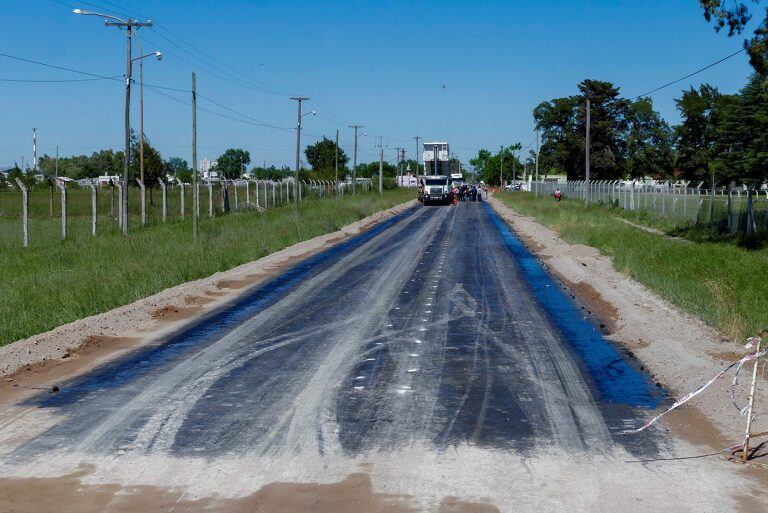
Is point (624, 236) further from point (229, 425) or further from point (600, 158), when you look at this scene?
point (600, 158)

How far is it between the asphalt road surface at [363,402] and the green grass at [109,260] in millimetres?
2680

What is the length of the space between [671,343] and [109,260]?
1530 cm

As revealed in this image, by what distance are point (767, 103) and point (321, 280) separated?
17.7m

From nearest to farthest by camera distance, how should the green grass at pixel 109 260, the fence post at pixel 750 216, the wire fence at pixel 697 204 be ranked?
the green grass at pixel 109 260
the fence post at pixel 750 216
the wire fence at pixel 697 204

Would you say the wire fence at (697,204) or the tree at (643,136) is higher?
the tree at (643,136)

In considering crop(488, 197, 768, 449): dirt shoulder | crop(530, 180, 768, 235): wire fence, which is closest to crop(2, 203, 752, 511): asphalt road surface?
crop(488, 197, 768, 449): dirt shoulder

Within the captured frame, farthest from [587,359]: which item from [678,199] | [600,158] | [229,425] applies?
[600,158]

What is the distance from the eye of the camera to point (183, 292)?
55.3ft

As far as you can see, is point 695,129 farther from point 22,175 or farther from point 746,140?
point 22,175

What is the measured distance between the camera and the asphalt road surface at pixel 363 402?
680 centimetres

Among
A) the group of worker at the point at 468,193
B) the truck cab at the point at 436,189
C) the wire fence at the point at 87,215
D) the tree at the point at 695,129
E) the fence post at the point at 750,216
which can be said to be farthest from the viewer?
the group of worker at the point at 468,193

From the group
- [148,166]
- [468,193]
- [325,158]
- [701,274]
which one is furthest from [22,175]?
A: [325,158]

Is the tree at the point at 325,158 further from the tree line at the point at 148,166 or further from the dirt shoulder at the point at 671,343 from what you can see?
the dirt shoulder at the point at 671,343

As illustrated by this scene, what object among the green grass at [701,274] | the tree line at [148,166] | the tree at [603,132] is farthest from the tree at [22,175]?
the tree at [603,132]
